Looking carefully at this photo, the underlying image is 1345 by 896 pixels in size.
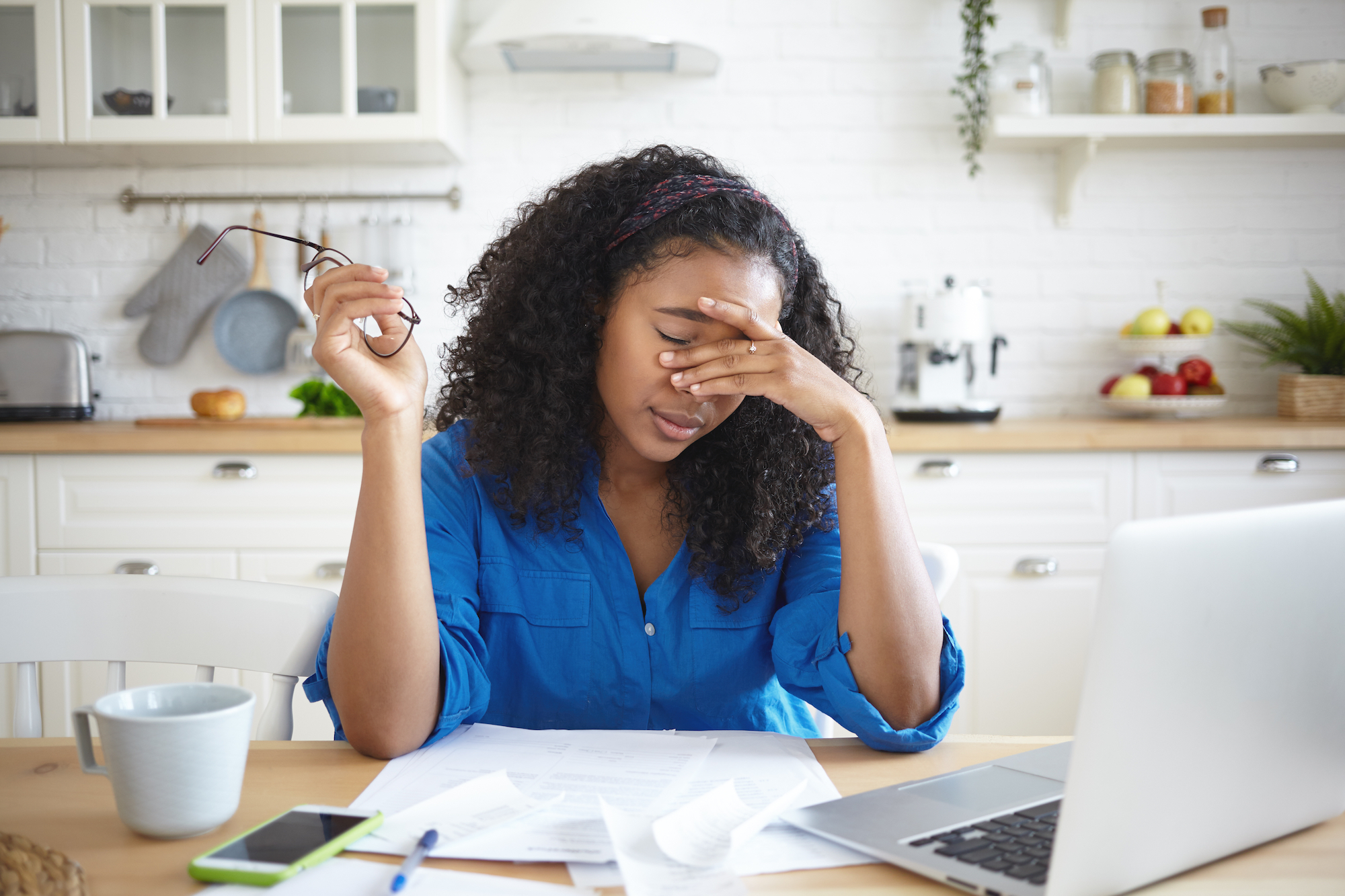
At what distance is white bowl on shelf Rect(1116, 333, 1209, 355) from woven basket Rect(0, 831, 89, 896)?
2763 mm

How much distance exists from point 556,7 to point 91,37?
3.97 ft

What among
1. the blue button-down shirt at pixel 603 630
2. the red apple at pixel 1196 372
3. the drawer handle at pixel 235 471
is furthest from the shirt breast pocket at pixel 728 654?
the red apple at pixel 1196 372

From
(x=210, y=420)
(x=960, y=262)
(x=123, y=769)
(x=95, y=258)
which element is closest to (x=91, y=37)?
(x=95, y=258)

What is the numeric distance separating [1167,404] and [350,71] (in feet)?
7.53

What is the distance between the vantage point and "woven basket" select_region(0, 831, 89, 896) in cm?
52

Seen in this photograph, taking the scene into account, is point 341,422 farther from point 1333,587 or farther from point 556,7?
point 1333,587

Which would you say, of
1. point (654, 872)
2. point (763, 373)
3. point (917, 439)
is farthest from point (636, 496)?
point (917, 439)

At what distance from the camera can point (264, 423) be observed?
250cm

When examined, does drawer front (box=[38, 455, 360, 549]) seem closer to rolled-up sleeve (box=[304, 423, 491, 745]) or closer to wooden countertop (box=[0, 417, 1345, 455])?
wooden countertop (box=[0, 417, 1345, 455])

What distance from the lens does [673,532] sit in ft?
3.85

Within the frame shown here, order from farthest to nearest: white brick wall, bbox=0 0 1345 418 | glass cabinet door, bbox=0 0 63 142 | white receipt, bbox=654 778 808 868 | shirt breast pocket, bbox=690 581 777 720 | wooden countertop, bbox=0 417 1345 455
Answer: white brick wall, bbox=0 0 1345 418, glass cabinet door, bbox=0 0 63 142, wooden countertop, bbox=0 417 1345 455, shirt breast pocket, bbox=690 581 777 720, white receipt, bbox=654 778 808 868

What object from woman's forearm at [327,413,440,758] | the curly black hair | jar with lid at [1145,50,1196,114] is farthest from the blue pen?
jar with lid at [1145,50,1196,114]

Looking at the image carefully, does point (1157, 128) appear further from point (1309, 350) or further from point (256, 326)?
point (256, 326)

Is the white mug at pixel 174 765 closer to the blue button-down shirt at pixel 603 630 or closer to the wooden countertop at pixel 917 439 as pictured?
the blue button-down shirt at pixel 603 630
